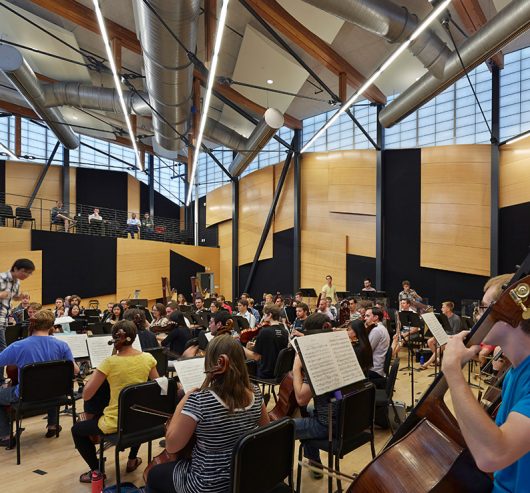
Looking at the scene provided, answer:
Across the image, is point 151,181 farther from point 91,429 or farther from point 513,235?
point 91,429

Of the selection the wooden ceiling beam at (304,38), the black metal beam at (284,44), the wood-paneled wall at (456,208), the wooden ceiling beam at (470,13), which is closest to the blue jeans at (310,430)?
the black metal beam at (284,44)

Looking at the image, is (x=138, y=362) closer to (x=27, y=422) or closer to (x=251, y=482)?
(x=251, y=482)

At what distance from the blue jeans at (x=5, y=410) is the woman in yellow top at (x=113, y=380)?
111cm

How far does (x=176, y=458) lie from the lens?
2676 millimetres

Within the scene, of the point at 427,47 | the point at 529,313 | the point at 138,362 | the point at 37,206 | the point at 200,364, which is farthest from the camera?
the point at 37,206

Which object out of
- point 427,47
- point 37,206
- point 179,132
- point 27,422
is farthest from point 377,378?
point 37,206

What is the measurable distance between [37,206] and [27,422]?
16459mm

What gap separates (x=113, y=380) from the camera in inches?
148

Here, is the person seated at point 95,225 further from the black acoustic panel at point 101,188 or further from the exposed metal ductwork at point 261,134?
the exposed metal ductwork at point 261,134

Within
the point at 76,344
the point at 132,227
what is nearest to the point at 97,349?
the point at 76,344

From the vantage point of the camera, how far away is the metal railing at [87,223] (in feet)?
53.7

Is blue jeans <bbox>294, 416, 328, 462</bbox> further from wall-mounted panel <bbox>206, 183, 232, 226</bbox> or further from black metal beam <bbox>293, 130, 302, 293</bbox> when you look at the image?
wall-mounted panel <bbox>206, 183, 232, 226</bbox>

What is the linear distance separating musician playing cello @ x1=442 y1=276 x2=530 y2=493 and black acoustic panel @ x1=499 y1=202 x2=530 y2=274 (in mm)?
11947

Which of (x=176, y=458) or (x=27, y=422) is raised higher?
(x=176, y=458)
